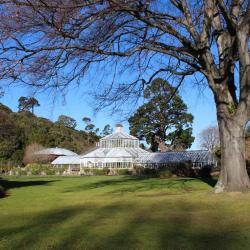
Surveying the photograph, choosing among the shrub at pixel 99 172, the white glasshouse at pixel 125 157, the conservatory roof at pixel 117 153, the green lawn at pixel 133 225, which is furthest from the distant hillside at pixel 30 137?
the green lawn at pixel 133 225

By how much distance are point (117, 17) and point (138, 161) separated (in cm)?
4926

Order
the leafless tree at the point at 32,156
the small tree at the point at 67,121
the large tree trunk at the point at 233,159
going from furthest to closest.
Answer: the small tree at the point at 67,121
the leafless tree at the point at 32,156
the large tree trunk at the point at 233,159

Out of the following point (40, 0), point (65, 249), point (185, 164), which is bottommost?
point (65, 249)

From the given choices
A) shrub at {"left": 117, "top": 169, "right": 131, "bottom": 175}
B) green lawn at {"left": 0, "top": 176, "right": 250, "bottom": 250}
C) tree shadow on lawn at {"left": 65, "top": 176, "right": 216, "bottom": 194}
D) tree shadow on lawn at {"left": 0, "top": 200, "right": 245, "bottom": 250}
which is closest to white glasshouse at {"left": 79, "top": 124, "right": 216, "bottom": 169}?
shrub at {"left": 117, "top": 169, "right": 131, "bottom": 175}

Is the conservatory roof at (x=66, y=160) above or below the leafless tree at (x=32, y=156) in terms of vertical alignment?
below

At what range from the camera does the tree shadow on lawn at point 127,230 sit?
7367 mm

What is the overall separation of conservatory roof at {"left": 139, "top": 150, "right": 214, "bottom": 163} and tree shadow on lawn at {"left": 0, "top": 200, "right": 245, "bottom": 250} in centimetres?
4389

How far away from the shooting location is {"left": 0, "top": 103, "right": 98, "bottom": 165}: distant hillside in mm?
77312

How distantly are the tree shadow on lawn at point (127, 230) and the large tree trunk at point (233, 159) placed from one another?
3954mm

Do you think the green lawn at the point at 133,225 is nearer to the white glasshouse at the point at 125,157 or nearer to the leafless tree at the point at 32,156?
the white glasshouse at the point at 125,157

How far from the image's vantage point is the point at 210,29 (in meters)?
17.3

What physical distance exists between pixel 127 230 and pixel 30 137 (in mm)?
78207

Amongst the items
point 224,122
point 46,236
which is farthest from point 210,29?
point 46,236

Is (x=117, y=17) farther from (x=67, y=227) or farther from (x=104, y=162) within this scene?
(x=104, y=162)
